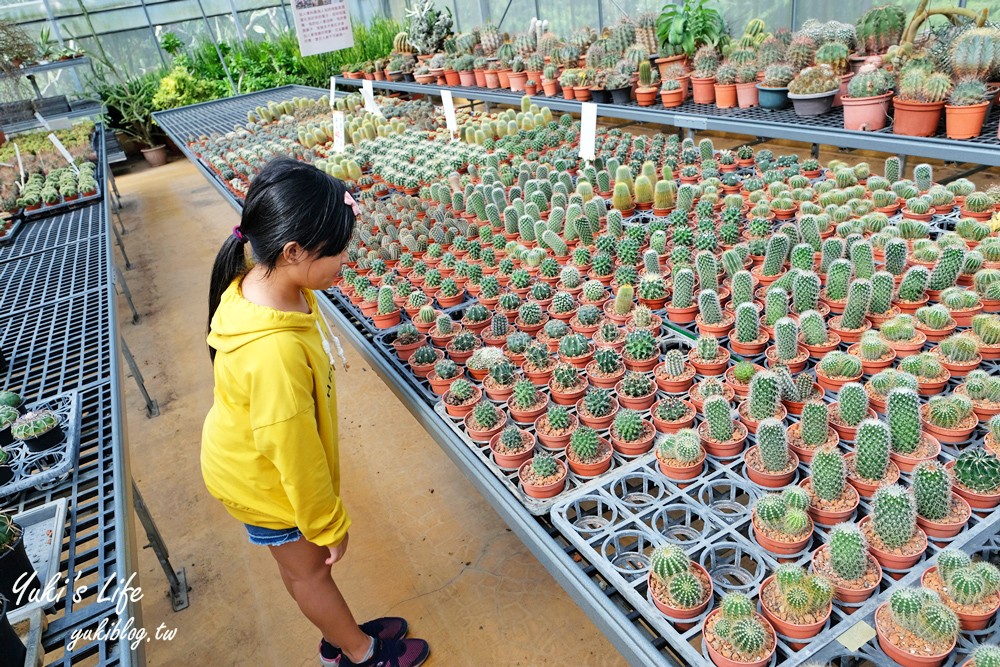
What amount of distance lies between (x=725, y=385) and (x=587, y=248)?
1279mm

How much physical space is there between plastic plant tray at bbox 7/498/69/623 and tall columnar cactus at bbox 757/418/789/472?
73.3 inches

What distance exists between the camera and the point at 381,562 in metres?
2.97

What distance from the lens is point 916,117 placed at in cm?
340

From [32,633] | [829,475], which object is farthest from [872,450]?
[32,633]

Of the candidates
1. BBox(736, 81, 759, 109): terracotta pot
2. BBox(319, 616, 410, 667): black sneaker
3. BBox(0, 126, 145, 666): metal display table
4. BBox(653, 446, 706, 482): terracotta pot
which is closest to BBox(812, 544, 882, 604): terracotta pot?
BBox(653, 446, 706, 482): terracotta pot

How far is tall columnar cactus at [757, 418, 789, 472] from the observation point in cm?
176

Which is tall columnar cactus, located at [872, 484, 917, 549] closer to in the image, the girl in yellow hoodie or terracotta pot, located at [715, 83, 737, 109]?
Answer: the girl in yellow hoodie

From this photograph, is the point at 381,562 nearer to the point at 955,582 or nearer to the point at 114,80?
the point at 955,582

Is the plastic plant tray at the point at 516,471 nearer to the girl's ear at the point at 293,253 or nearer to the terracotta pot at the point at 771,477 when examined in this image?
the terracotta pot at the point at 771,477

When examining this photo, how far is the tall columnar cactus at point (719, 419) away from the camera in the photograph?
1924mm

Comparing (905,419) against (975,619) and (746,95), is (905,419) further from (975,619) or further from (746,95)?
(746,95)

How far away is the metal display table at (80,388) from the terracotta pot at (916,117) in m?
3.97

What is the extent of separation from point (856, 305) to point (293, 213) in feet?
6.29

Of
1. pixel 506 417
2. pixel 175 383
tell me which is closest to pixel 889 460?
pixel 506 417
